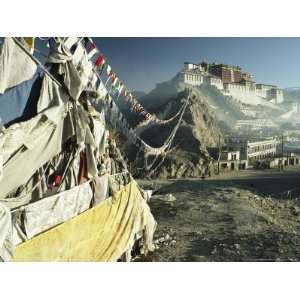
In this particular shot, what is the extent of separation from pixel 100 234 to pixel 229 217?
2.44 metres

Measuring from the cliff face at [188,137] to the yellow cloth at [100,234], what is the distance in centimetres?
191

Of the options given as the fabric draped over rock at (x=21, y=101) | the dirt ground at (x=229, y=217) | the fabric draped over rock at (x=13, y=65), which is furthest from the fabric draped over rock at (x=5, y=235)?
the dirt ground at (x=229, y=217)

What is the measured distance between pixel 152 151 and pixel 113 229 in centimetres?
269

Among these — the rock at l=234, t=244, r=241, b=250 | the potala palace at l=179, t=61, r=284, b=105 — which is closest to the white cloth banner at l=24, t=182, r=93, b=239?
the rock at l=234, t=244, r=241, b=250

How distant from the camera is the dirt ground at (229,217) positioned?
5.75 meters

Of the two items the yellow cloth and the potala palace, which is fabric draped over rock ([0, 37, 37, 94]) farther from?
the potala palace

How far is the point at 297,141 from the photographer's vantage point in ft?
21.9

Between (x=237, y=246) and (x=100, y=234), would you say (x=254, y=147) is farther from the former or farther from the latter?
(x=100, y=234)

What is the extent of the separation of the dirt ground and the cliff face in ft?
1.12

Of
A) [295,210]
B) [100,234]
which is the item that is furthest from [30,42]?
[295,210]

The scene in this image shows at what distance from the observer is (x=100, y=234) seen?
5.04 m

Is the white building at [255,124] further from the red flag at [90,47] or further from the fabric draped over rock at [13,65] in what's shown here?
the fabric draped over rock at [13,65]
